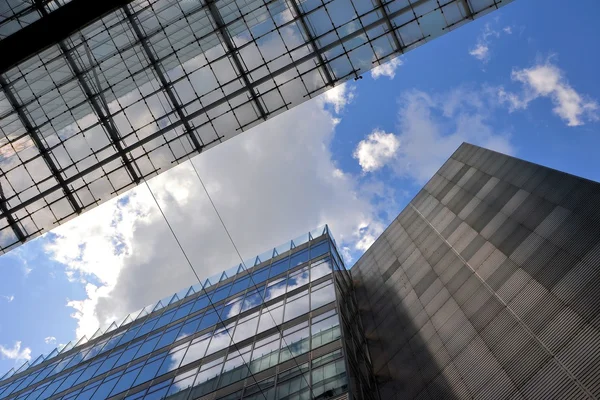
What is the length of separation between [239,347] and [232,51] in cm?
1646

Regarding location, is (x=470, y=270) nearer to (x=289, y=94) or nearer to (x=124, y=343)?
(x=289, y=94)

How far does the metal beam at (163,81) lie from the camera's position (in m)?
23.8

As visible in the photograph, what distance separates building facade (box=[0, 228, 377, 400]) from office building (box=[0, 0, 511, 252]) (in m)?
11.0

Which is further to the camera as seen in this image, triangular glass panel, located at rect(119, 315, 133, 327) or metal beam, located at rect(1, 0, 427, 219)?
triangular glass panel, located at rect(119, 315, 133, 327)

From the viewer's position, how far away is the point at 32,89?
24578 millimetres

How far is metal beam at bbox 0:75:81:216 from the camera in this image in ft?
80.0

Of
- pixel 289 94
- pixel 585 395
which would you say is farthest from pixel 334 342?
pixel 289 94

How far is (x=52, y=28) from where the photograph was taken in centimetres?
1905

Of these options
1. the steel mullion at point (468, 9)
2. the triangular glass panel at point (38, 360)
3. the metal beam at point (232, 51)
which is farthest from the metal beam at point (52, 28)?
the triangular glass panel at point (38, 360)

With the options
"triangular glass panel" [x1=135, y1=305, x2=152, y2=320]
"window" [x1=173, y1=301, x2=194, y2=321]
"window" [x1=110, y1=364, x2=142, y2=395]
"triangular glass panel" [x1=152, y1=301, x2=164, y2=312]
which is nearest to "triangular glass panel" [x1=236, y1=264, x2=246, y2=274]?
"window" [x1=173, y1=301, x2=194, y2=321]

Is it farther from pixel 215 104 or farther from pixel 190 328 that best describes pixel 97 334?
pixel 215 104

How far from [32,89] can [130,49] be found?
5.47 metres

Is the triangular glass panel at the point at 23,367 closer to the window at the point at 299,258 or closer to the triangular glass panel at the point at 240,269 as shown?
the triangular glass panel at the point at 240,269

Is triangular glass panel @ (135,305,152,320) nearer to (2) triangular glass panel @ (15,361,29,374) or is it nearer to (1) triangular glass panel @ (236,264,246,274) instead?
(1) triangular glass panel @ (236,264,246,274)
